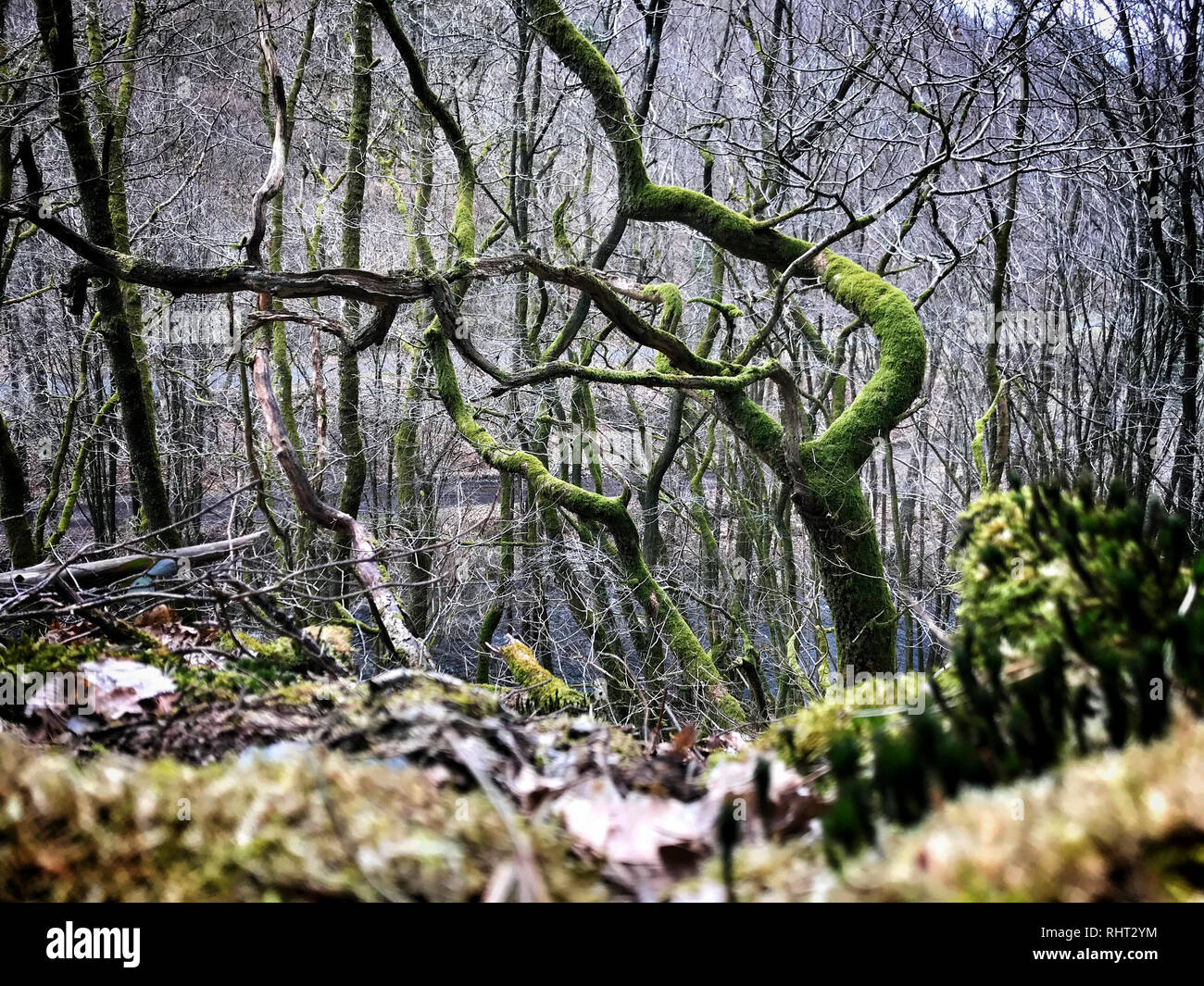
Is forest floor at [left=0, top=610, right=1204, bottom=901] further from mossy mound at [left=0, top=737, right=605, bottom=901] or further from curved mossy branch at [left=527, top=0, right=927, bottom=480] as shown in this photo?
curved mossy branch at [left=527, top=0, right=927, bottom=480]

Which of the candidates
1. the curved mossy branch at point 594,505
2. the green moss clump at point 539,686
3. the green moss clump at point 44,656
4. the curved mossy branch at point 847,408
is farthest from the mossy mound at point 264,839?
the curved mossy branch at point 594,505

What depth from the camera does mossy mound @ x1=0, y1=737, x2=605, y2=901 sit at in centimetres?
78

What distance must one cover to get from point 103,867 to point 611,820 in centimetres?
57

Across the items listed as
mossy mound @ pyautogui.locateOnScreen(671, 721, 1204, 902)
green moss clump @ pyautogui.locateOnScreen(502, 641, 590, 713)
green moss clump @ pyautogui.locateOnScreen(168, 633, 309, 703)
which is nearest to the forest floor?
mossy mound @ pyautogui.locateOnScreen(671, 721, 1204, 902)

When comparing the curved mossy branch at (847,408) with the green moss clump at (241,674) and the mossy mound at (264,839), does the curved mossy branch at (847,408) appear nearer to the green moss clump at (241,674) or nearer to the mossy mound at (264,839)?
the green moss clump at (241,674)

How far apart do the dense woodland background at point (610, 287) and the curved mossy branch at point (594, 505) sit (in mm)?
35

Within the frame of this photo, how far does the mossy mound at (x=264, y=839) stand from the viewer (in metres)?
0.78

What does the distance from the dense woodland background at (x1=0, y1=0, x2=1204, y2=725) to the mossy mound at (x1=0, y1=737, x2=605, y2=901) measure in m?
3.35

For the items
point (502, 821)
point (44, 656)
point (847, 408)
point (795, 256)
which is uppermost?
point (795, 256)

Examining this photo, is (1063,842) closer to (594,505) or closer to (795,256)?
(795,256)

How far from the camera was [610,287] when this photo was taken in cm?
589

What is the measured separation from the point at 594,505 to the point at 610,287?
200 centimetres

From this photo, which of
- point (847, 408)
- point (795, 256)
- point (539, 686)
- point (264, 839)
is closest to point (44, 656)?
point (264, 839)
